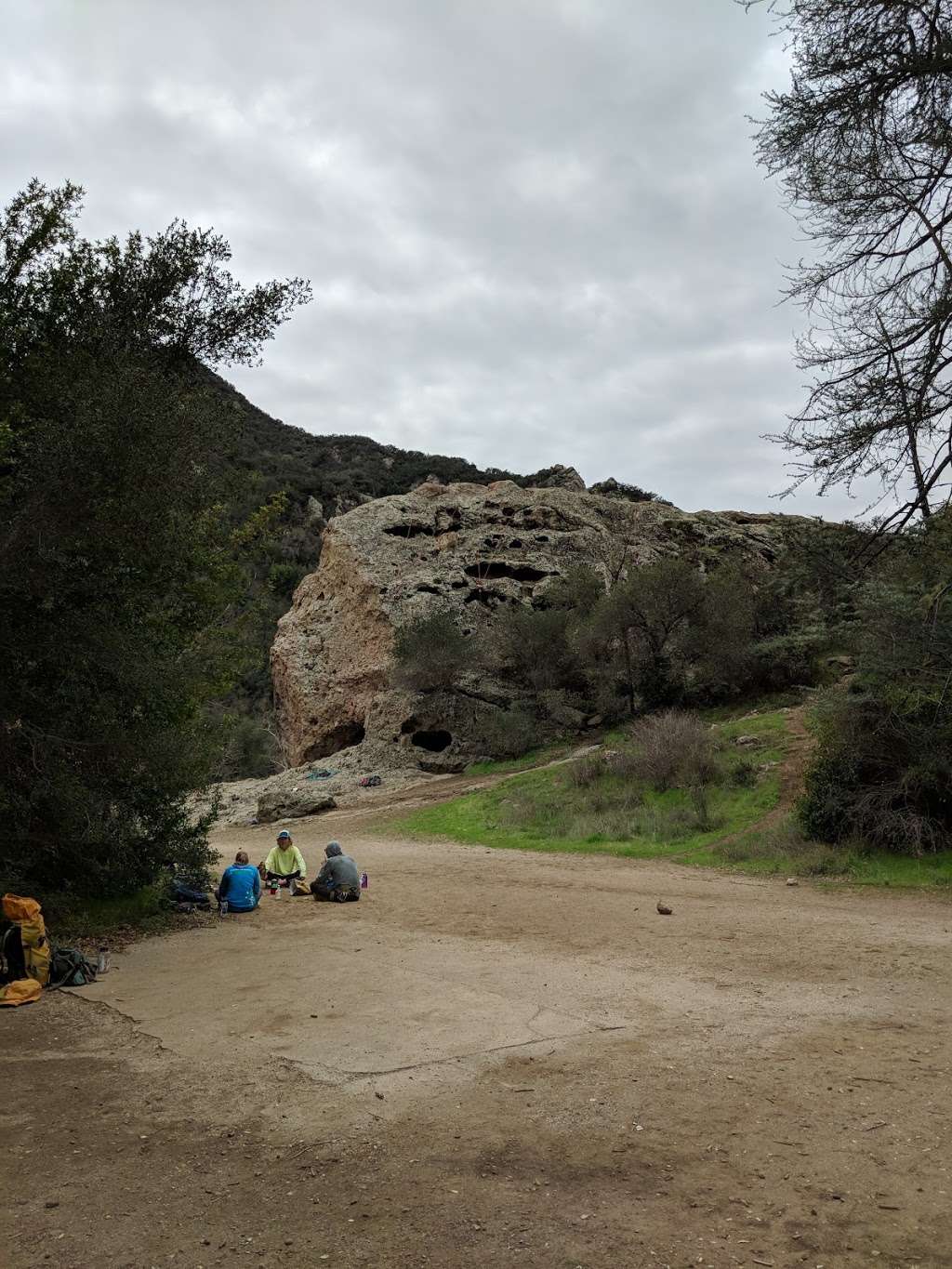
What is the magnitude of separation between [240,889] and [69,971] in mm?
3423

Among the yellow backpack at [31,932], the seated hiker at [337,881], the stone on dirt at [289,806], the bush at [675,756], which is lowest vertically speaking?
the stone on dirt at [289,806]

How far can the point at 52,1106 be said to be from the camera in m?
4.57

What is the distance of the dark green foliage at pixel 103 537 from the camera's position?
7.68m

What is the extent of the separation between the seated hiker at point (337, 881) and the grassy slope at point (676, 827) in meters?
5.97

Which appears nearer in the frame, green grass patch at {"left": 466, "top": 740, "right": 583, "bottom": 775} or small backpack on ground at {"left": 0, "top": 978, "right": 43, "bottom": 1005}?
small backpack on ground at {"left": 0, "top": 978, "right": 43, "bottom": 1005}

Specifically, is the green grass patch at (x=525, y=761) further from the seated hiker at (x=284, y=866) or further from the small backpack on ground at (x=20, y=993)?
the small backpack on ground at (x=20, y=993)

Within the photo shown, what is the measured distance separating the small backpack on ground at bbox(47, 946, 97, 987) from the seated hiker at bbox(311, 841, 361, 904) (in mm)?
4158

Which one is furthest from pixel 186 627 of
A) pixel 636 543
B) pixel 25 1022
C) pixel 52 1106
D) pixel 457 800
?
pixel 636 543

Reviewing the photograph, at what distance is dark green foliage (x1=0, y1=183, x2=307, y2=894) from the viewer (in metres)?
7.68

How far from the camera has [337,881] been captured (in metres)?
11.4

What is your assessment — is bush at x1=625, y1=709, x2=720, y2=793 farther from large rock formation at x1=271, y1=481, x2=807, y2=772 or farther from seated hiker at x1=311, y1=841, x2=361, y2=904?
large rock formation at x1=271, y1=481, x2=807, y2=772

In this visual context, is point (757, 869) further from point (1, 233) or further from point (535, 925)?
point (1, 233)

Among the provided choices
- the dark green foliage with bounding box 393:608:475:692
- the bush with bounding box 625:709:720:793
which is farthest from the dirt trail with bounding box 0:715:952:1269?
the dark green foliage with bounding box 393:608:475:692

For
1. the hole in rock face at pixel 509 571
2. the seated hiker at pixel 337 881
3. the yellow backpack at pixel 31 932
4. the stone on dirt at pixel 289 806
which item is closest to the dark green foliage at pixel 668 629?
the hole in rock face at pixel 509 571
